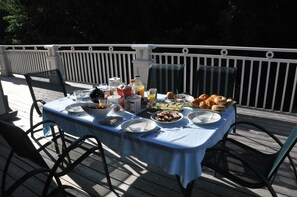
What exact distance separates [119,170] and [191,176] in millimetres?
1163

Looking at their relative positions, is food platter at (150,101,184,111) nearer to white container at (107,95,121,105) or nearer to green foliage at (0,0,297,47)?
white container at (107,95,121,105)

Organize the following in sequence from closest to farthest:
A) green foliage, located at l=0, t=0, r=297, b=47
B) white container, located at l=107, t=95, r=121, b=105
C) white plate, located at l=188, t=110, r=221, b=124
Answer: white plate, located at l=188, t=110, r=221, b=124, white container, located at l=107, t=95, r=121, b=105, green foliage, located at l=0, t=0, r=297, b=47

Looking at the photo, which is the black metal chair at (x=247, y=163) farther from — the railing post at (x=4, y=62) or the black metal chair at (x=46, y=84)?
the railing post at (x=4, y=62)

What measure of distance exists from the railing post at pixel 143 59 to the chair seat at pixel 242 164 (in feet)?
8.28

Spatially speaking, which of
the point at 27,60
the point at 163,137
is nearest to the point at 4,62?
the point at 27,60

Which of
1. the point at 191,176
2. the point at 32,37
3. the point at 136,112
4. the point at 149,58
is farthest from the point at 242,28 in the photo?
the point at 32,37

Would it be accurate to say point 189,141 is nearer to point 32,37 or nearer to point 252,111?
point 252,111

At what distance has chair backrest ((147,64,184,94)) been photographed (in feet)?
→ 10.3

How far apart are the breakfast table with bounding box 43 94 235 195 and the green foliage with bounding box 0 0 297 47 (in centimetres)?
573

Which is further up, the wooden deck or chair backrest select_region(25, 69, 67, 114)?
chair backrest select_region(25, 69, 67, 114)

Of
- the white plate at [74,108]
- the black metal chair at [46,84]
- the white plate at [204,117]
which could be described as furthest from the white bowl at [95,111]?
the black metal chair at [46,84]

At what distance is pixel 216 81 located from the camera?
2971 millimetres

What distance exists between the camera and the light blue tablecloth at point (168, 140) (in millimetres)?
1674

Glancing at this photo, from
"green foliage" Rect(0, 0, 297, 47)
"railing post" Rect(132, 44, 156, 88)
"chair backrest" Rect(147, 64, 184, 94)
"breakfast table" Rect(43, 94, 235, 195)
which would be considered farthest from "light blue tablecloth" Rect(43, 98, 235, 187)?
"green foliage" Rect(0, 0, 297, 47)
